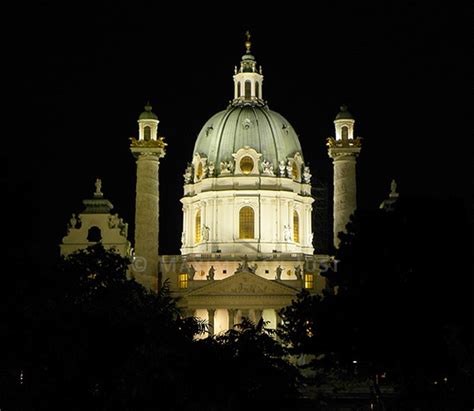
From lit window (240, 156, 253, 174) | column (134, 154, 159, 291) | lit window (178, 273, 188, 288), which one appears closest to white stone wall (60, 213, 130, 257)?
column (134, 154, 159, 291)

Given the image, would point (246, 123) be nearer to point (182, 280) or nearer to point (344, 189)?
point (344, 189)

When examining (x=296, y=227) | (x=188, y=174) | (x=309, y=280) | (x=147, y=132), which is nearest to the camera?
(x=147, y=132)

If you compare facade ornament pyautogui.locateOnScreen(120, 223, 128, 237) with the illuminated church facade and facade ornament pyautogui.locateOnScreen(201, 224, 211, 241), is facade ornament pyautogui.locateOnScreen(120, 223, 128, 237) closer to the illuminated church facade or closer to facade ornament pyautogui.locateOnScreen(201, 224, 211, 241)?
the illuminated church facade

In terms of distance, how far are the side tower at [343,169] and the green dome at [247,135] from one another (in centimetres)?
1399

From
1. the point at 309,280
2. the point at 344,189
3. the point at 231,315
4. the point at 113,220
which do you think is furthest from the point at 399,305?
the point at 113,220

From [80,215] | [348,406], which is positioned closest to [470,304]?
[348,406]

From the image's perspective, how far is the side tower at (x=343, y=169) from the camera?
123m

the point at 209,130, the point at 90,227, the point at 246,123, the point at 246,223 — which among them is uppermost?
the point at 246,123

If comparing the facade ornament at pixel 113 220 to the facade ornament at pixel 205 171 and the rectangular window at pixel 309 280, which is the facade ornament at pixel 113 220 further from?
the rectangular window at pixel 309 280

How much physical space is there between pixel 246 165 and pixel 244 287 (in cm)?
1940

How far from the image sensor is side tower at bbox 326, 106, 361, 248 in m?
123

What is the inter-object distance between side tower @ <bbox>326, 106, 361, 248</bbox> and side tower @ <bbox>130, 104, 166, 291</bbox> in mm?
17221

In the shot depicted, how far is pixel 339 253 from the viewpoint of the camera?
77125mm

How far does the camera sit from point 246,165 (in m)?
140
